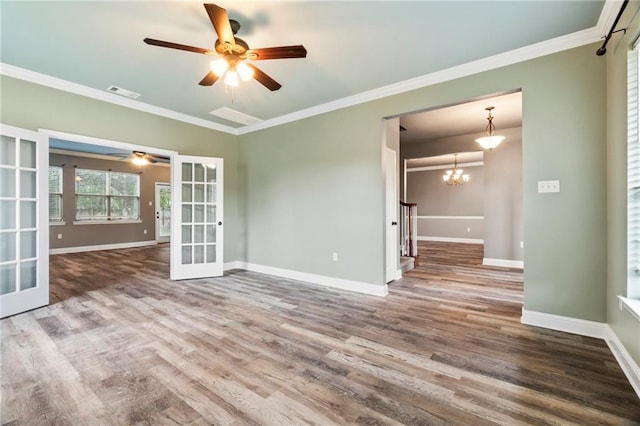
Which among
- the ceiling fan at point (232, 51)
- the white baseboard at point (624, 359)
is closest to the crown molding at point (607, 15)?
the ceiling fan at point (232, 51)

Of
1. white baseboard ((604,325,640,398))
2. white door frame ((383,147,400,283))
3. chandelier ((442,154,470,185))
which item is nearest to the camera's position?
white baseboard ((604,325,640,398))

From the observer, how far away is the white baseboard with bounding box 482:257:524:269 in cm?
537

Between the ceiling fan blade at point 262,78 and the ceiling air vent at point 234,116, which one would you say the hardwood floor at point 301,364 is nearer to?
the ceiling fan blade at point 262,78

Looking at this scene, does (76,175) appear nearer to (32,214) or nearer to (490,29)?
(32,214)

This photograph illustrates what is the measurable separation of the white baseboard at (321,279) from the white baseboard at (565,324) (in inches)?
60.7

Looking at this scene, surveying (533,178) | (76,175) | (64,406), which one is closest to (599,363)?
(533,178)

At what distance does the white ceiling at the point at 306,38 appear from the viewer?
2170 mm

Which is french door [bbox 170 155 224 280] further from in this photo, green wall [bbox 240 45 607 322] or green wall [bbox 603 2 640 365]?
green wall [bbox 603 2 640 365]

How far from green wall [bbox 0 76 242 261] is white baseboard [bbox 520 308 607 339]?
4.54 metres

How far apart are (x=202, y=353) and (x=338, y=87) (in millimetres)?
3264

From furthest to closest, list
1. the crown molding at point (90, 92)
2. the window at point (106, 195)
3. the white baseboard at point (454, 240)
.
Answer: the white baseboard at point (454, 240)
the window at point (106, 195)
the crown molding at point (90, 92)

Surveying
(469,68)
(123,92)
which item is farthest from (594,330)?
(123,92)

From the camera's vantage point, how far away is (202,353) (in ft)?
7.23

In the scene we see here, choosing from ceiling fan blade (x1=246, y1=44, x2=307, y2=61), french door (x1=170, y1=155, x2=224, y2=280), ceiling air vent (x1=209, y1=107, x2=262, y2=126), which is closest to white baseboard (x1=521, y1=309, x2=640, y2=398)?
ceiling fan blade (x1=246, y1=44, x2=307, y2=61)
